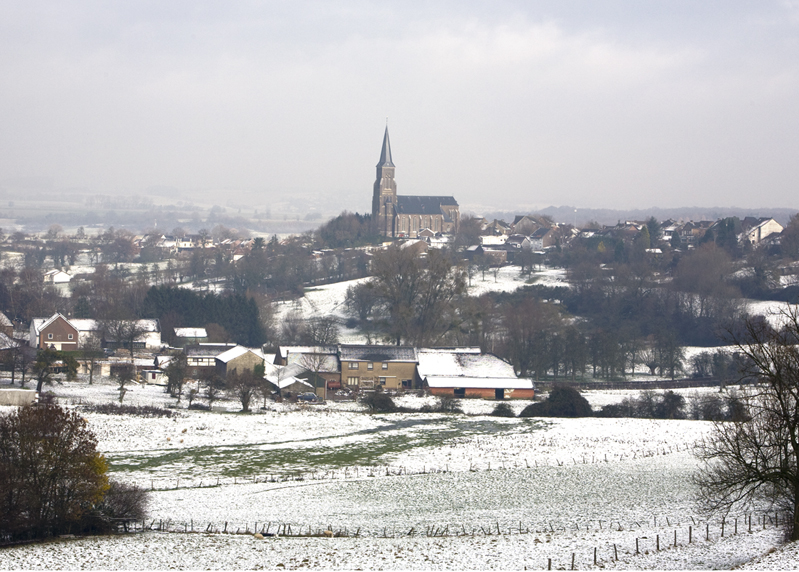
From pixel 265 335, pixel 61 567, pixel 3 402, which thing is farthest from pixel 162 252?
pixel 61 567

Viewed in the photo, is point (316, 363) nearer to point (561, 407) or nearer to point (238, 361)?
point (238, 361)

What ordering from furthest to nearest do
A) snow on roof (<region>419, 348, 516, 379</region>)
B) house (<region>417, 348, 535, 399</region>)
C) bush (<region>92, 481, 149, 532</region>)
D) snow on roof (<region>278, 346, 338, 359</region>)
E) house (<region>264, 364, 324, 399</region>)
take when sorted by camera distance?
snow on roof (<region>278, 346, 338, 359</region>), snow on roof (<region>419, 348, 516, 379</region>), house (<region>417, 348, 535, 399</region>), house (<region>264, 364, 324, 399</region>), bush (<region>92, 481, 149, 532</region>)

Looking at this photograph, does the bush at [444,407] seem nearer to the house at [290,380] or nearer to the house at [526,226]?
the house at [290,380]

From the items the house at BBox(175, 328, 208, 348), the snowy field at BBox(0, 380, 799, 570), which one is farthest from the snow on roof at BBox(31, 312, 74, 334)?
the snowy field at BBox(0, 380, 799, 570)

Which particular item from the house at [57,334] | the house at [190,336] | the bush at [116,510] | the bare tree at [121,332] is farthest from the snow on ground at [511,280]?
the bush at [116,510]

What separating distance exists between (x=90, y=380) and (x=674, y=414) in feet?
102

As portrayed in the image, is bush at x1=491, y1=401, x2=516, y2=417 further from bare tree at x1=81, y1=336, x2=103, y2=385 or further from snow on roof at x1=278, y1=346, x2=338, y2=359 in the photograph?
bare tree at x1=81, y1=336, x2=103, y2=385

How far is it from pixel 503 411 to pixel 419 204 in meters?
107

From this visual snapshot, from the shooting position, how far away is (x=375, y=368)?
51.3 meters

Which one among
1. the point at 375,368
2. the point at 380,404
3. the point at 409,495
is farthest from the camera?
the point at 375,368

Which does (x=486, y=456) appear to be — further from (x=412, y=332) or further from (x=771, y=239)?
(x=771, y=239)

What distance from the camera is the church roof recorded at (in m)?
144

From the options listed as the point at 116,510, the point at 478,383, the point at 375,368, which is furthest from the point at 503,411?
the point at 116,510

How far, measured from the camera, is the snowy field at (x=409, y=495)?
16672 millimetres
